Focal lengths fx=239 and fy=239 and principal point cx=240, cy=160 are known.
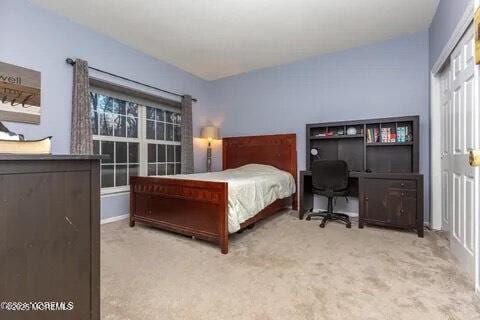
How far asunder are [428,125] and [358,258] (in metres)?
Answer: 2.05

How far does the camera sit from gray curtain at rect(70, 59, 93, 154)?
2.70 metres

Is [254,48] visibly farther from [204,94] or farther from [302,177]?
[302,177]

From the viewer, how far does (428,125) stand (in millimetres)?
2951

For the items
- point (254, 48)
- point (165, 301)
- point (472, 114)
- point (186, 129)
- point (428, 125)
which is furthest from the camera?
point (186, 129)

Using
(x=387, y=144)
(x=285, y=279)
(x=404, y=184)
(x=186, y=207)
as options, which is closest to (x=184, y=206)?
(x=186, y=207)

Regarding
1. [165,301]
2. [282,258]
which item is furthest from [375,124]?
[165,301]

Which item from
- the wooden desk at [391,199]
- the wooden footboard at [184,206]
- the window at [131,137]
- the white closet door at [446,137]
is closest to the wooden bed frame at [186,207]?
the wooden footboard at [184,206]

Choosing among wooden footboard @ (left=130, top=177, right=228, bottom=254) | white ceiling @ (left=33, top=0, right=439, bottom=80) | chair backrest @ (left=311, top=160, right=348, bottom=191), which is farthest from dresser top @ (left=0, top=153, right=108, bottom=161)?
chair backrest @ (left=311, top=160, right=348, bottom=191)

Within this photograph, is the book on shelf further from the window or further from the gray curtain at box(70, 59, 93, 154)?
the gray curtain at box(70, 59, 93, 154)

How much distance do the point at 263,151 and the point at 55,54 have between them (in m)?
3.04

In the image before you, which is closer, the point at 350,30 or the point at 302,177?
the point at 350,30

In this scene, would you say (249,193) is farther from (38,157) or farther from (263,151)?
(38,157)

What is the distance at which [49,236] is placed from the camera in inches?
→ 30.7

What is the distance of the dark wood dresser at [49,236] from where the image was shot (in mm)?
697
